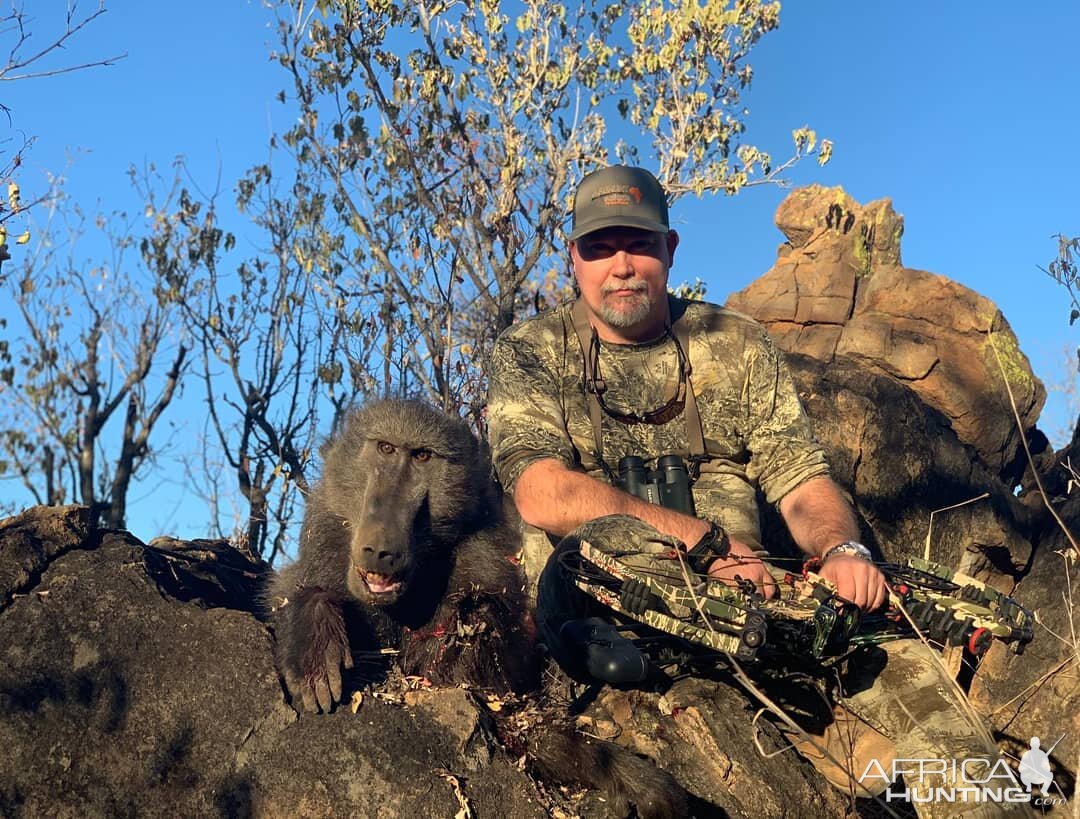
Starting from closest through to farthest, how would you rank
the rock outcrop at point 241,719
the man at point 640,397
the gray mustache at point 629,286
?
the rock outcrop at point 241,719 < the man at point 640,397 < the gray mustache at point 629,286

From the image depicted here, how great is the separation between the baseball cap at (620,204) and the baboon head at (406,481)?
3.57 ft

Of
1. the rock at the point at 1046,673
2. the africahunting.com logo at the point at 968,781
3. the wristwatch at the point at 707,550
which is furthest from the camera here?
the rock at the point at 1046,673

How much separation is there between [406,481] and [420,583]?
0.44 m

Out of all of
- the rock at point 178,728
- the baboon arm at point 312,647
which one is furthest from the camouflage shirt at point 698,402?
the rock at point 178,728

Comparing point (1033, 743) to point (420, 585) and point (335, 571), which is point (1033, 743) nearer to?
point (420, 585)

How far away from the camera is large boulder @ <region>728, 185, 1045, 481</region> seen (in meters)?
7.77

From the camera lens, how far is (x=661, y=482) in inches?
177

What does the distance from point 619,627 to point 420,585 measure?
953 mm

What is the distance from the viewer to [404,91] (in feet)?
29.1

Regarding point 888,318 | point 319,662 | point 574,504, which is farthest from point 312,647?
point 888,318

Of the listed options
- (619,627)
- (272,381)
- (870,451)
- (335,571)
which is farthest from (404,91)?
(619,627)

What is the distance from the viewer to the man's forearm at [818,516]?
4.17m

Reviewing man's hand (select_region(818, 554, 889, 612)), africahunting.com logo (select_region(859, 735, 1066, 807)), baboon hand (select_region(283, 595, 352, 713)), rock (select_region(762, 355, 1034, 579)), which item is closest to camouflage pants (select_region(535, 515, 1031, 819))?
africahunting.com logo (select_region(859, 735, 1066, 807))

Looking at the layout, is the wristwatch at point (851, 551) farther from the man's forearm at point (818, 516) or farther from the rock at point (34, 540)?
the rock at point (34, 540)
